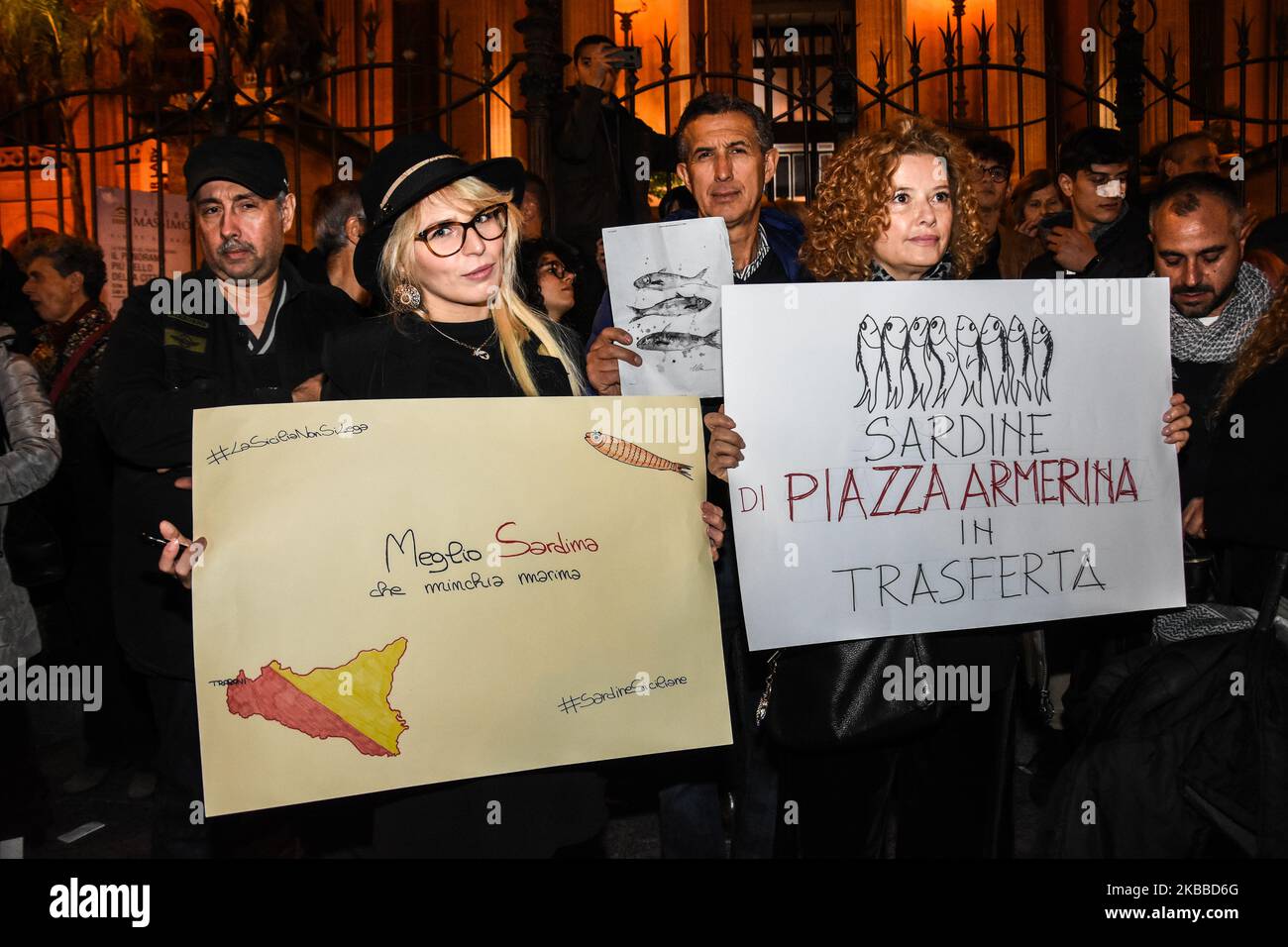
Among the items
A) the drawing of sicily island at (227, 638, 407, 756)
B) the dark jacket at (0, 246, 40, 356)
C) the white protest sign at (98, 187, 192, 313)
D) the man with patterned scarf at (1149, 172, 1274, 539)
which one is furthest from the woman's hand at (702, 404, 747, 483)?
the dark jacket at (0, 246, 40, 356)

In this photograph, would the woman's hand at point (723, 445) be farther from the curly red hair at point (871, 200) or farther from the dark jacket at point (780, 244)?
the dark jacket at point (780, 244)

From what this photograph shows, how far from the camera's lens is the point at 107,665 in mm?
5008

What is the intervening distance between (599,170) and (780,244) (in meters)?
2.84

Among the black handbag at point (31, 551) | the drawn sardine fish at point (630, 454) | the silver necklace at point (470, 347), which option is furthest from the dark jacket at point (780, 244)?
the black handbag at point (31, 551)

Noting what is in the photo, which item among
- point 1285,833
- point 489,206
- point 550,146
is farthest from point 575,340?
point 550,146

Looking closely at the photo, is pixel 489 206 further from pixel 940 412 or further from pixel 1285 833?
pixel 1285 833

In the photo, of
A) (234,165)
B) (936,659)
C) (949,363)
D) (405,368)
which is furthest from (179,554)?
(949,363)

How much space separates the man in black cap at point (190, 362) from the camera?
2898 mm

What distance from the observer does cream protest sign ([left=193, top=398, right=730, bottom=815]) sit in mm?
2188

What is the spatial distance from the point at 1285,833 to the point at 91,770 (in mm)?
4467

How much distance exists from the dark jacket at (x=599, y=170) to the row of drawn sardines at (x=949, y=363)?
345 cm

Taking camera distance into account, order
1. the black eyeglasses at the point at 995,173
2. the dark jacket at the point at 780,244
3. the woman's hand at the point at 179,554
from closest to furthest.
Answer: the woman's hand at the point at 179,554 < the dark jacket at the point at 780,244 < the black eyeglasses at the point at 995,173

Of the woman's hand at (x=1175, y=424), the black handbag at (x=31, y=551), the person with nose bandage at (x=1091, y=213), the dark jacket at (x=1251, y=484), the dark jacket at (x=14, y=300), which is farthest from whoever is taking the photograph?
the dark jacket at (x=14, y=300)

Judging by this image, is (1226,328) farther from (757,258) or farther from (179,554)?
(179,554)
